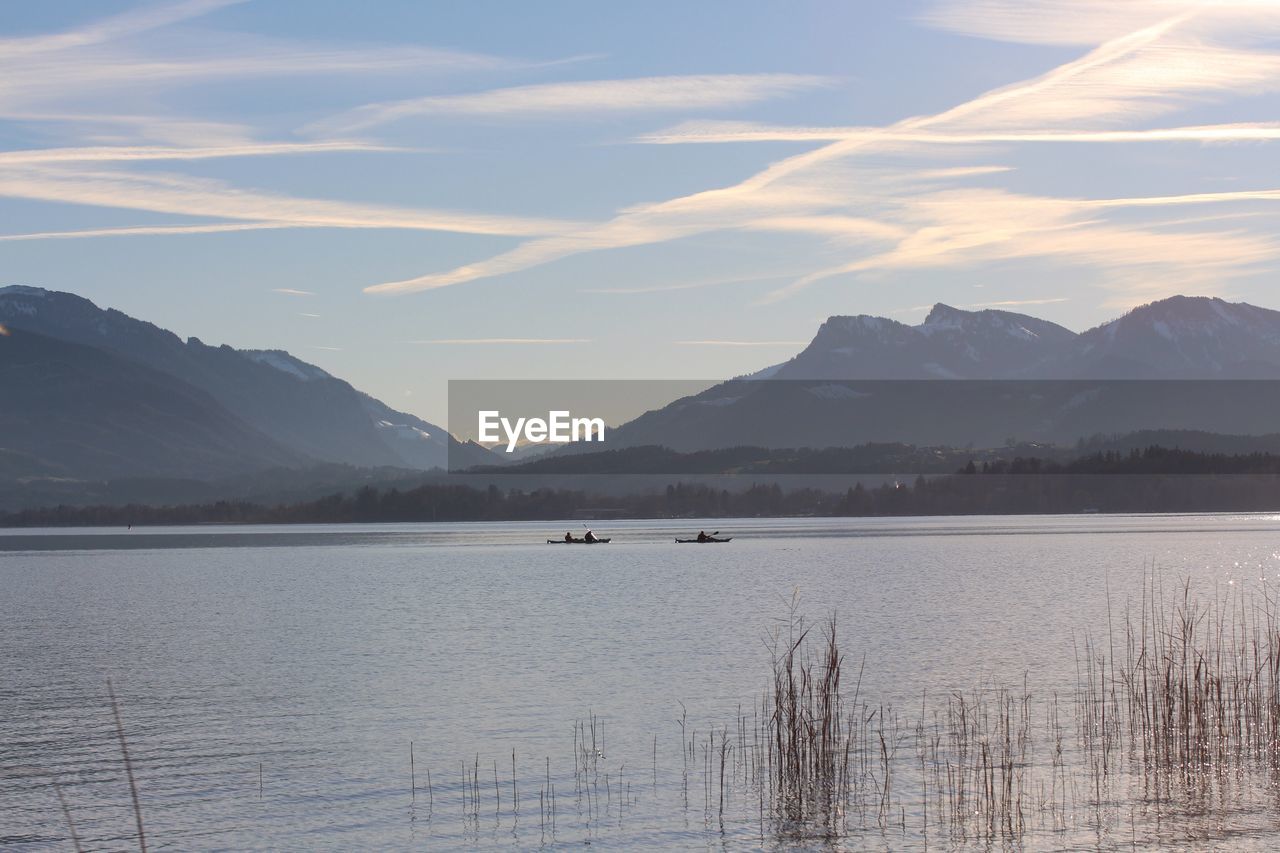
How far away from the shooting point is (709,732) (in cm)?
3944

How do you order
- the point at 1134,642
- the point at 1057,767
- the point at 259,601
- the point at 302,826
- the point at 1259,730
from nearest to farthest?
the point at 302,826, the point at 1057,767, the point at 1259,730, the point at 1134,642, the point at 259,601

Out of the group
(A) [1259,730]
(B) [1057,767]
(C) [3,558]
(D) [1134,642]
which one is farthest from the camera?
(C) [3,558]

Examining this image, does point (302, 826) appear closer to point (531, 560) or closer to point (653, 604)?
point (653, 604)

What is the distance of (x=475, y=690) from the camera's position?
4984 centimetres

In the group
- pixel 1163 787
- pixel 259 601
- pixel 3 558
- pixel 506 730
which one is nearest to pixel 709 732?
pixel 506 730

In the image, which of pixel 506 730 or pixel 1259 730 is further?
pixel 506 730

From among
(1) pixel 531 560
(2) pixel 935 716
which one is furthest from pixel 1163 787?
(1) pixel 531 560

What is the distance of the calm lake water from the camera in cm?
2962

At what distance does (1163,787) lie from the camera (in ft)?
104

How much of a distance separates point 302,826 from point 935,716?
65.3 feet

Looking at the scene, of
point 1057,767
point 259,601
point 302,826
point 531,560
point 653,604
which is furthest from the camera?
point 531,560

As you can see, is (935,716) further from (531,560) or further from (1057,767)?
(531,560)

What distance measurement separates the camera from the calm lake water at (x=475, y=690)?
97.2 ft

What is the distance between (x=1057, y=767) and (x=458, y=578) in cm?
9369
